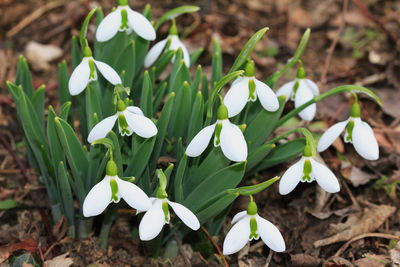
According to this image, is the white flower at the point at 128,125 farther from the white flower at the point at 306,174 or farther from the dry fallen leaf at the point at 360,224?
the dry fallen leaf at the point at 360,224

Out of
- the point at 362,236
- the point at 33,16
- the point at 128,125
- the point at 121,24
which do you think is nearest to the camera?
the point at 128,125

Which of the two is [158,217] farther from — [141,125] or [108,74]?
[108,74]

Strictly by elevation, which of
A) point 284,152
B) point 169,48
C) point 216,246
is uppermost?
point 169,48

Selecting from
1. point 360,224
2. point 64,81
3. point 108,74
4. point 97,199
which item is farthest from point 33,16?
point 360,224

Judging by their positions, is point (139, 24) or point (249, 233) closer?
point (249, 233)

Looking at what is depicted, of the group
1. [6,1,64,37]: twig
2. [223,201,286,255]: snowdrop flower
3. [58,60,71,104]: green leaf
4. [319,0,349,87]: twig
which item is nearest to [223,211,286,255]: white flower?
[223,201,286,255]: snowdrop flower

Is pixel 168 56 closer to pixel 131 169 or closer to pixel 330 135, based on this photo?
pixel 131 169

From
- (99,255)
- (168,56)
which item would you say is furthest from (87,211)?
(168,56)

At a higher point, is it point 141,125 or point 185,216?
point 141,125
